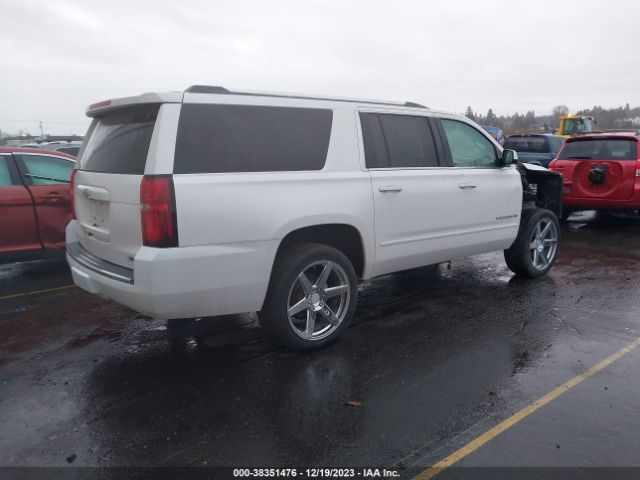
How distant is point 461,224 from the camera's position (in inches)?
200

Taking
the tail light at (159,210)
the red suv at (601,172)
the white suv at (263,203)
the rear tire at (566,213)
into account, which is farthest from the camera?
the rear tire at (566,213)

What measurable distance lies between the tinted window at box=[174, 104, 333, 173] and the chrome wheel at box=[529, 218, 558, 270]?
10.7ft

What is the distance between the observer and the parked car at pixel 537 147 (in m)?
13.9

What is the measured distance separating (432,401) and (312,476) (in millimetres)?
1028

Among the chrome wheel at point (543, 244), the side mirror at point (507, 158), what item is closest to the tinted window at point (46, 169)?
the side mirror at point (507, 158)

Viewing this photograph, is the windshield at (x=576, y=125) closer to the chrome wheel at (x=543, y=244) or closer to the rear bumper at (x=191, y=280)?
the chrome wheel at (x=543, y=244)

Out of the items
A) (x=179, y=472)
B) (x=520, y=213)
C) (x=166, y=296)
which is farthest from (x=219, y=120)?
(x=520, y=213)

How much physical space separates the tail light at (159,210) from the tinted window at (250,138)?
159 mm

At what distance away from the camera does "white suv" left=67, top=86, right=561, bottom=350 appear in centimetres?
331

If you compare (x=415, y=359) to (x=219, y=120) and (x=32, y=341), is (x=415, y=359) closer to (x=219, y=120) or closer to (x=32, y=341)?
(x=219, y=120)

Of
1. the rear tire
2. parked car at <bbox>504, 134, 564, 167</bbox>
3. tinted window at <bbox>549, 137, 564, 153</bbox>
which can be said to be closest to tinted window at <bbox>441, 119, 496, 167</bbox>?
the rear tire

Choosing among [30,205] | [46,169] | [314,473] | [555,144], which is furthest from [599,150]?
[30,205]

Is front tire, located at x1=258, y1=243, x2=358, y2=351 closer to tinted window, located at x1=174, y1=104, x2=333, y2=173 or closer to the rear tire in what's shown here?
tinted window, located at x1=174, y1=104, x2=333, y2=173

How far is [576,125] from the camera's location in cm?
2997
